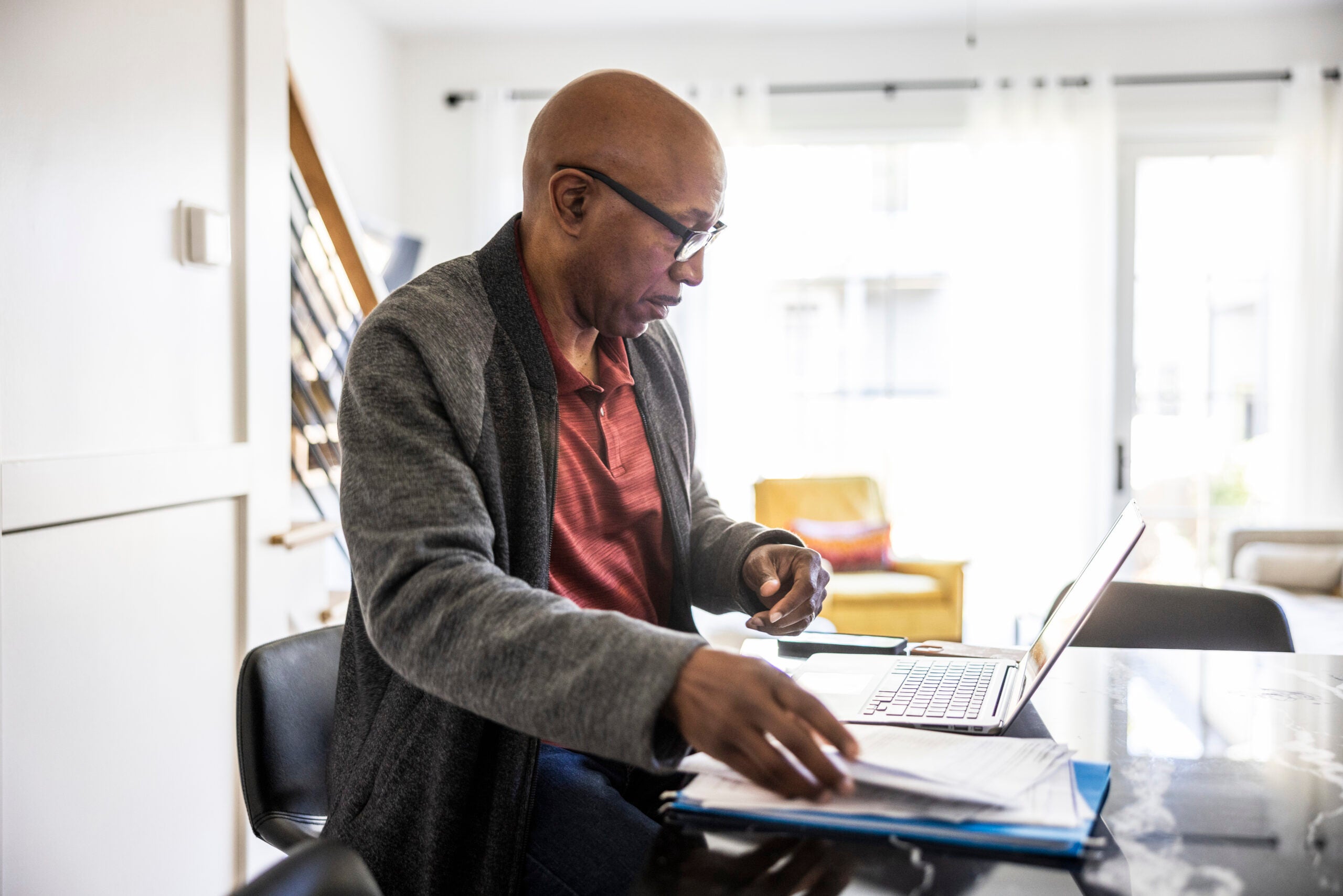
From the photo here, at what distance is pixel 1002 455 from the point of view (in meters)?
4.58

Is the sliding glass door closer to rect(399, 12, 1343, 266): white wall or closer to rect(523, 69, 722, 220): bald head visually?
rect(399, 12, 1343, 266): white wall

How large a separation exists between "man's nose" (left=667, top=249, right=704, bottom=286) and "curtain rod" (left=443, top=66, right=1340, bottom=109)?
3.83 m

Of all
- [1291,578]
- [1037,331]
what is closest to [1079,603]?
[1291,578]

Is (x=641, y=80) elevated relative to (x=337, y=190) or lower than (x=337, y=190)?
lower

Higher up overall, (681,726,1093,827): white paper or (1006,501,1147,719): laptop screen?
(1006,501,1147,719): laptop screen

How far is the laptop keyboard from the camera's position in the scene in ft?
2.94

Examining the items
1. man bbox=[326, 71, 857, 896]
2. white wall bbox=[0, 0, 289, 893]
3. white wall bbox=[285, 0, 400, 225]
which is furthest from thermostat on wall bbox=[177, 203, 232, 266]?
white wall bbox=[285, 0, 400, 225]

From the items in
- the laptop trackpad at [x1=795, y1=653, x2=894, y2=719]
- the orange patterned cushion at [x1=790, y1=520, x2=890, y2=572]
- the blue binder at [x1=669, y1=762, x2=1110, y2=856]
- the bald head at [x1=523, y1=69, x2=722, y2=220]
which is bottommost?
the orange patterned cushion at [x1=790, y1=520, x2=890, y2=572]

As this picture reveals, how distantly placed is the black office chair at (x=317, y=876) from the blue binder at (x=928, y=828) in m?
0.20

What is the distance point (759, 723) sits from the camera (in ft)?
2.12

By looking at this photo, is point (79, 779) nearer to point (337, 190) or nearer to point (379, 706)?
point (379, 706)

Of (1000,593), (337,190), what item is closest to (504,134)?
(337,190)

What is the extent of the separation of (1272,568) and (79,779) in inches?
157

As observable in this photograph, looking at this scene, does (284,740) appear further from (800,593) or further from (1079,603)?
(1079,603)
